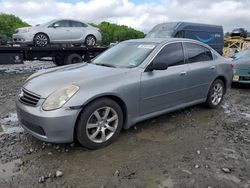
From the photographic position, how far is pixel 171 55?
201 inches

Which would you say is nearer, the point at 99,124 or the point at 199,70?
the point at 99,124

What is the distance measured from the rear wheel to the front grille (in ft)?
28.5

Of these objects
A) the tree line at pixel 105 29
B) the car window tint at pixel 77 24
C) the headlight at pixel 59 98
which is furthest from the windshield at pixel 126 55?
the tree line at pixel 105 29

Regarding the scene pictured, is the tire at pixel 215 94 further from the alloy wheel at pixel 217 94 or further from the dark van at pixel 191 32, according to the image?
the dark van at pixel 191 32

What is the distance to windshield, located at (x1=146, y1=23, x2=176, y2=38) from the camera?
1328 centimetres

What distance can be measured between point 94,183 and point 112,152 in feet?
2.63

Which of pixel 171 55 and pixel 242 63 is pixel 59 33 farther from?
pixel 171 55

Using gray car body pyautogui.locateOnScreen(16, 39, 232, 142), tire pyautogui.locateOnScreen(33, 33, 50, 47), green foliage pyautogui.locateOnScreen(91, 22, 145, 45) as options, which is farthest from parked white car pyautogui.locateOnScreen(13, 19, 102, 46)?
green foliage pyautogui.locateOnScreen(91, 22, 145, 45)

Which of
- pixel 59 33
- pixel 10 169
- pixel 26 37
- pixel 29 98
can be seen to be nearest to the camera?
pixel 10 169

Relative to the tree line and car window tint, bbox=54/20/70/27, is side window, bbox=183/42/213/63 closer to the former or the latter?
car window tint, bbox=54/20/70/27

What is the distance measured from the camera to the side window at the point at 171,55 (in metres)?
4.86

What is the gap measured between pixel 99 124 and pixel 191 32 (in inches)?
443

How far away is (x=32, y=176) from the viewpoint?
11.1 feet

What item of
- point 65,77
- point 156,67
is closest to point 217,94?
point 156,67
